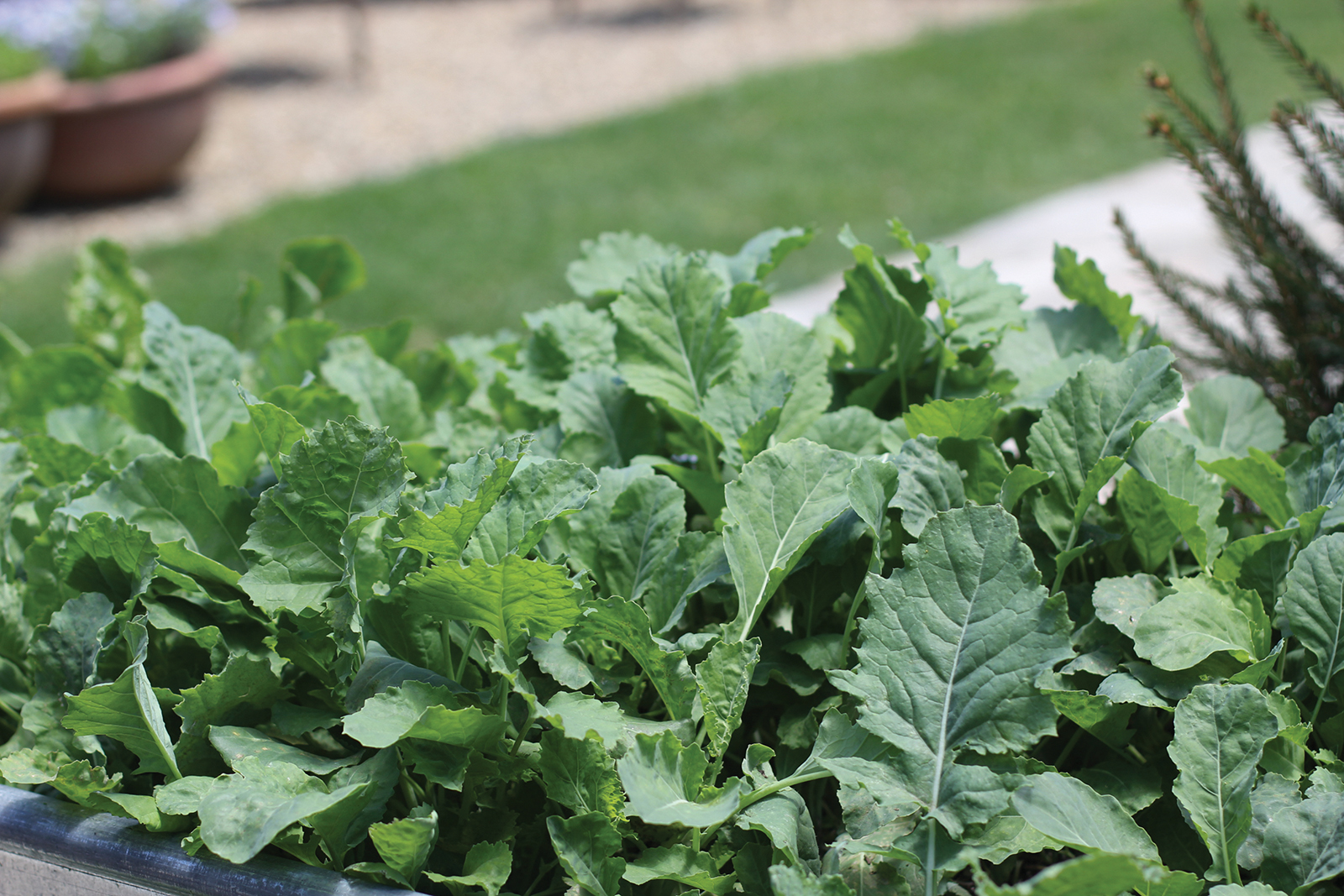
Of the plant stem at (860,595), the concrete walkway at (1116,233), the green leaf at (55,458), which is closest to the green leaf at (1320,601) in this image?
the plant stem at (860,595)

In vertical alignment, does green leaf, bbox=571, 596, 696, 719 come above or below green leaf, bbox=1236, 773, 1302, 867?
above

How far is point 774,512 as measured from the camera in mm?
1087

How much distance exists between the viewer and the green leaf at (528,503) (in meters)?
1.01

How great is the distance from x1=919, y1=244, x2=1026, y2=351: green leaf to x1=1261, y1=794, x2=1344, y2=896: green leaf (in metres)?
0.56

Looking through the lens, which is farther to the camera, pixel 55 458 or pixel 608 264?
pixel 608 264

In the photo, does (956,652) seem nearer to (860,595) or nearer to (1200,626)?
(860,595)

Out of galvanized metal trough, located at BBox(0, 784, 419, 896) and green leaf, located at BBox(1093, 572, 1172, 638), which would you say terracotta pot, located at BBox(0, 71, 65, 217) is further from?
green leaf, located at BBox(1093, 572, 1172, 638)

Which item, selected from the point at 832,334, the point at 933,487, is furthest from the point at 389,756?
the point at 832,334

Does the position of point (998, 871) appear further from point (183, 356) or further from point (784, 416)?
point (183, 356)

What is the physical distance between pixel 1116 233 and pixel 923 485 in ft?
10.4

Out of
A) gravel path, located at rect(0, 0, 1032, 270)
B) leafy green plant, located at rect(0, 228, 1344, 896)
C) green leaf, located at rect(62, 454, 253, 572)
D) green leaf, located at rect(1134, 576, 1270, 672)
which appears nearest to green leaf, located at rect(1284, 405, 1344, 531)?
leafy green plant, located at rect(0, 228, 1344, 896)

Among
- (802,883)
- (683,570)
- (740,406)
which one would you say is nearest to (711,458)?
(740,406)

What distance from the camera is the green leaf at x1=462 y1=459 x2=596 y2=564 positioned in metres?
1.01

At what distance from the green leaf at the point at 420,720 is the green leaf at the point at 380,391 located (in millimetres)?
518
